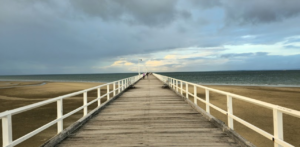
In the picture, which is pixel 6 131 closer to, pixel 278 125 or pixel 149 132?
pixel 149 132

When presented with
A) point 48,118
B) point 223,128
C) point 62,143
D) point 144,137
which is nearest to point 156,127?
point 144,137

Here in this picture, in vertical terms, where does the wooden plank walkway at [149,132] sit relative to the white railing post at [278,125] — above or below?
below

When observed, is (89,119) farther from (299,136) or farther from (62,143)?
(299,136)

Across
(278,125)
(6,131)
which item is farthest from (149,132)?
(6,131)

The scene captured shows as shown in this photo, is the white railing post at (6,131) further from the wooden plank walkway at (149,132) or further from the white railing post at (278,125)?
Result: the white railing post at (278,125)

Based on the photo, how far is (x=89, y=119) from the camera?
6.23m

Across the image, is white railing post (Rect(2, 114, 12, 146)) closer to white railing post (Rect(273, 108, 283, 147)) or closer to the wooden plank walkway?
the wooden plank walkway

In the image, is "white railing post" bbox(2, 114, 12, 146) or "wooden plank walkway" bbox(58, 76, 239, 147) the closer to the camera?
"white railing post" bbox(2, 114, 12, 146)

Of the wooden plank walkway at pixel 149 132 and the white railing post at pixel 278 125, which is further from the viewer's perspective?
the wooden plank walkway at pixel 149 132

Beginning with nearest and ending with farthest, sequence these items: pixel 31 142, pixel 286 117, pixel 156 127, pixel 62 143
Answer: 1. pixel 62 143
2. pixel 156 127
3. pixel 31 142
4. pixel 286 117

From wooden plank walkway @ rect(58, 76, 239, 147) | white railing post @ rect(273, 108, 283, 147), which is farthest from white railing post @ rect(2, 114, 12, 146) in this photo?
Answer: white railing post @ rect(273, 108, 283, 147)

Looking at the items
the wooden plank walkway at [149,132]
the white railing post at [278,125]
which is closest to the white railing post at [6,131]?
the wooden plank walkway at [149,132]

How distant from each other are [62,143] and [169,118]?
131 inches

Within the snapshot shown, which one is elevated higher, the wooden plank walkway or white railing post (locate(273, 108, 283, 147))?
white railing post (locate(273, 108, 283, 147))
